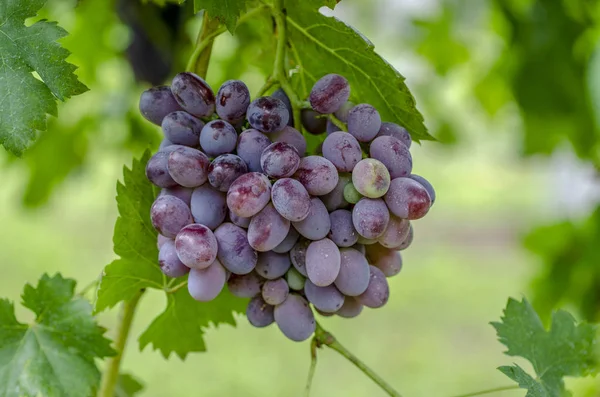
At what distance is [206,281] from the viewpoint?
1.56 ft

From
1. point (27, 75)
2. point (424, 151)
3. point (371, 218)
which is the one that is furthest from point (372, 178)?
point (424, 151)

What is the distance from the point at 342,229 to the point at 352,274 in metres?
0.03

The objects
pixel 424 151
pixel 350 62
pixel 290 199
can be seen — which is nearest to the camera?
pixel 290 199

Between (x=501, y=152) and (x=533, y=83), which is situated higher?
(x=501, y=152)

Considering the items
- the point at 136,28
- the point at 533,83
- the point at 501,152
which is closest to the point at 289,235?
the point at 136,28

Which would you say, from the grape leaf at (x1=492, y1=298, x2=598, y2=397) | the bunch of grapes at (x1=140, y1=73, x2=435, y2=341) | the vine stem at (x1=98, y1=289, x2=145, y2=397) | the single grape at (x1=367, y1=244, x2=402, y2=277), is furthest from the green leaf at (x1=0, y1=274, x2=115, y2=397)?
the grape leaf at (x1=492, y1=298, x2=598, y2=397)

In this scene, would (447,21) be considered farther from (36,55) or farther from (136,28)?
(36,55)

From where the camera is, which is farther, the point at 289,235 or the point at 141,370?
the point at 141,370

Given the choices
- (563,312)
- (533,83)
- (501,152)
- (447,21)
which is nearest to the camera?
(563,312)

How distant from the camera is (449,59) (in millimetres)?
1896

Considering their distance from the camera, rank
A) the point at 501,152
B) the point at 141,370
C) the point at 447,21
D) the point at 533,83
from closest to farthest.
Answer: the point at 533,83
the point at 447,21
the point at 141,370
the point at 501,152

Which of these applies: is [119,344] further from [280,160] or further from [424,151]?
[424,151]

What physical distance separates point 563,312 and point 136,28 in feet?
2.90

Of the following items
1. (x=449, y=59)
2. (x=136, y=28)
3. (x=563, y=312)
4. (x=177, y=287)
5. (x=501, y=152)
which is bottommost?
(x=177, y=287)
